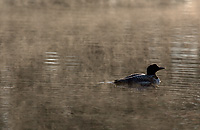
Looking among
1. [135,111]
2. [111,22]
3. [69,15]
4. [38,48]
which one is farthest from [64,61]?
[69,15]

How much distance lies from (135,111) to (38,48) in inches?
571

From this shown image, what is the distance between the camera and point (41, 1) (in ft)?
253

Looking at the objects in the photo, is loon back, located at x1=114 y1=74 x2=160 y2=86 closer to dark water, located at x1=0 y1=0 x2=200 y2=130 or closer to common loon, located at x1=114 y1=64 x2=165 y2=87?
common loon, located at x1=114 y1=64 x2=165 y2=87

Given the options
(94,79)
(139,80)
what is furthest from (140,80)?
(94,79)

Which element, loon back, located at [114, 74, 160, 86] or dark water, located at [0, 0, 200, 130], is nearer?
dark water, located at [0, 0, 200, 130]

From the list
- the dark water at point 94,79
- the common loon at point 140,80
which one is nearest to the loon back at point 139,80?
the common loon at point 140,80

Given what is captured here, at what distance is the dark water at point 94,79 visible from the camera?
44.8ft

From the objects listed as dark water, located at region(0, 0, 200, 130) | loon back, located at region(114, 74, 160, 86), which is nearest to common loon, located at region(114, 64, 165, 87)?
loon back, located at region(114, 74, 160, 86)

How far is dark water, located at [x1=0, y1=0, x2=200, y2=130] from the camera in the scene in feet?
44.8

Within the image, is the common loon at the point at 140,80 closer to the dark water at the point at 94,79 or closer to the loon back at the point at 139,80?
the loon back at the point at 139,80

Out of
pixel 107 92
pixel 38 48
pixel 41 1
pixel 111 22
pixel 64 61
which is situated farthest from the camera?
pixel 41 1

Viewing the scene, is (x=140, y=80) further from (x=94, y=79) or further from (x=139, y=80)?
(x=94, y=79)

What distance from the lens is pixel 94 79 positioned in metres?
19.1

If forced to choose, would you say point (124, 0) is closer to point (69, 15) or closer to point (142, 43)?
point (69, 15)
